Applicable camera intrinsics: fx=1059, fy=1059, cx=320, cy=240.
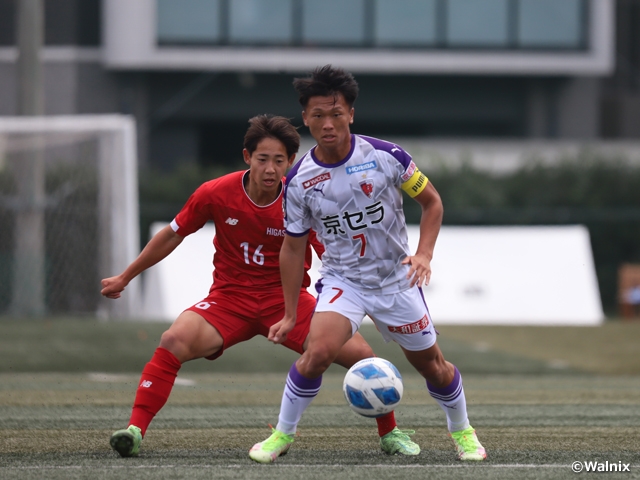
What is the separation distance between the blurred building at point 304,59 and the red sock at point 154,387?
2223 cm

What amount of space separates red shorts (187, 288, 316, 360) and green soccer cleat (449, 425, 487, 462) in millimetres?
1062

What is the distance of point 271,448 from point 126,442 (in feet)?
2.54

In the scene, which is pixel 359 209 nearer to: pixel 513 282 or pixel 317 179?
pixel 317 179

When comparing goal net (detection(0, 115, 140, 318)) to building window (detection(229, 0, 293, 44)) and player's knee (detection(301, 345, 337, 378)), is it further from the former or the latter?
player's knee (detection(301, 345, 337, 378))

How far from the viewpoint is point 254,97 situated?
2881 cm

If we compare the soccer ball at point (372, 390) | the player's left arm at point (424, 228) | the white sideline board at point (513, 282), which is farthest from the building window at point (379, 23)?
the soccer ball at point (372, 390)

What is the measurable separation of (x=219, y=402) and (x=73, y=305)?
8.62 metres

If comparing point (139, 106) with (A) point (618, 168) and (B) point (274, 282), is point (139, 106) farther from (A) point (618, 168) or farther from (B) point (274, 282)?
(B) point (274, 282)

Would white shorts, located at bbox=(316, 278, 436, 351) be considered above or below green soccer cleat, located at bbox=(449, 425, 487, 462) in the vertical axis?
above

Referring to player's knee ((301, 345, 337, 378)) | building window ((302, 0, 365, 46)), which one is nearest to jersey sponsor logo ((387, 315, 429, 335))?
player's knee ((301, 345, 337, 378))

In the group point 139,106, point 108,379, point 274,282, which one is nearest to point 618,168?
point 139,106

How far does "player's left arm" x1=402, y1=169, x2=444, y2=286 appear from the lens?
5.45 meters

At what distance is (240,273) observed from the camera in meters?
6.45

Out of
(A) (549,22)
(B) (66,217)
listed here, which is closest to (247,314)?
(B) (66,217)
